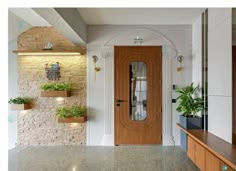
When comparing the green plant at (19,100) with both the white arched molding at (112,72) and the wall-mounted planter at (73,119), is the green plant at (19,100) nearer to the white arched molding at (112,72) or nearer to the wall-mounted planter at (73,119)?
the wall-mounted planter at (73,119)

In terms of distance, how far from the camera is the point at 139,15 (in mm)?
5172

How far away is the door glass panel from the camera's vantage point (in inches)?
233

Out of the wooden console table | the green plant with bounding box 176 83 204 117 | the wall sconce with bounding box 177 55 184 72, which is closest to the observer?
the wooden console table

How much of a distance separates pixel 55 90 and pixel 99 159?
74.3 inches

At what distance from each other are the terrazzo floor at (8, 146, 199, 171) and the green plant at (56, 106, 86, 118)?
703 millimetres

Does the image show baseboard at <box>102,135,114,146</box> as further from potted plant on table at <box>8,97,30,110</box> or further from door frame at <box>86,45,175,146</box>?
potted plant on table at <box>8,97,30,110</box>

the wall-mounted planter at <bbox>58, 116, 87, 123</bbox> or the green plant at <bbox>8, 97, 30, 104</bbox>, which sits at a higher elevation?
the green plant at <bbox>8, 97, 30, 104</bbox>

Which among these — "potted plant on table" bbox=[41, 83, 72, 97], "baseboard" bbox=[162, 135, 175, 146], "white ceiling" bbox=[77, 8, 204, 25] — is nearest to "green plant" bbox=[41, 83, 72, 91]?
"potted plant on table" bbox=[41, 83, 72, 97]

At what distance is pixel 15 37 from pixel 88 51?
5.54 feet

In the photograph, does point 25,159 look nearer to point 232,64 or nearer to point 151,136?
point 151,136

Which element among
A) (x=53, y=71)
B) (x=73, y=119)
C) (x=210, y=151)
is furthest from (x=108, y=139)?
(x=210, y=151)

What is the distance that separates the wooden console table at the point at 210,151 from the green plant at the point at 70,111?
2324 millimetres
